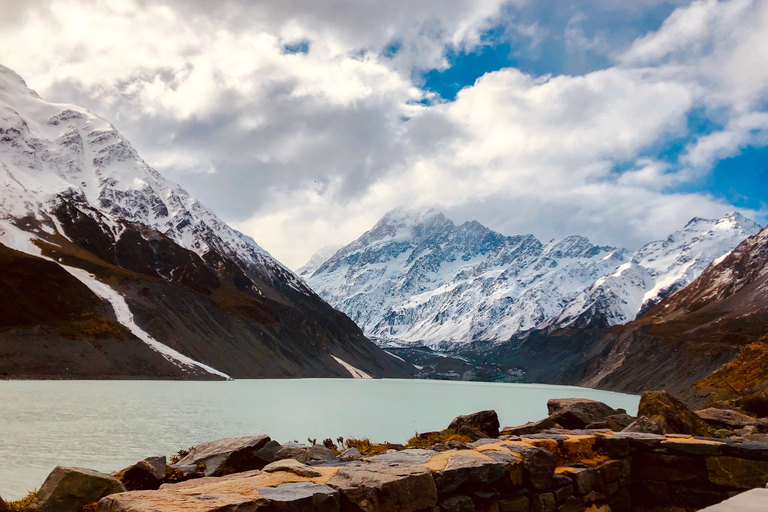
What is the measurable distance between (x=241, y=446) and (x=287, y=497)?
18.8 feet

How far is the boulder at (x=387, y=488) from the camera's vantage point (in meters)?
7.05

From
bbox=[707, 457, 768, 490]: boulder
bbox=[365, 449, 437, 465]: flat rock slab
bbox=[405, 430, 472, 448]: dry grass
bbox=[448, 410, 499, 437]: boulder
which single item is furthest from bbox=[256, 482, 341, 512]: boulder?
bbox=[448, 410, 499, 437]: boulder

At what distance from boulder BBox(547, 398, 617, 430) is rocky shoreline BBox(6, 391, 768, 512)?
82.1 inches

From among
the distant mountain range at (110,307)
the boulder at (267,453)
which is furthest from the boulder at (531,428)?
the distant mountain range at (110,307)

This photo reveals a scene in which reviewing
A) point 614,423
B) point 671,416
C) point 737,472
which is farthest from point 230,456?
point 671,416

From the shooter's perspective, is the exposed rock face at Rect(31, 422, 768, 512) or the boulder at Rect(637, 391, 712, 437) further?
the boulder at Rect(637, 391, 712, 437)

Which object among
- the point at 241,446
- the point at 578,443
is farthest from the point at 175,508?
the point at 578,443

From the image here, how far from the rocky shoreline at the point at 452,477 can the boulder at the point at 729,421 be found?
416cm

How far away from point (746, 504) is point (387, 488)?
13.9ft

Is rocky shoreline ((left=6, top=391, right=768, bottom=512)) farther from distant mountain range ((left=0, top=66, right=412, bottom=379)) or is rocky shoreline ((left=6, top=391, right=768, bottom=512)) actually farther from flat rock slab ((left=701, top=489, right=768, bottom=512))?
distant mountain range ((left=0, top=66, right=412, bottom=379))

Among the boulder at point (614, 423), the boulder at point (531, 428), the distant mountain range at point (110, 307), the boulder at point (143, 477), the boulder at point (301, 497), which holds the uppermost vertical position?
the distant mountain range at point (110, 307)

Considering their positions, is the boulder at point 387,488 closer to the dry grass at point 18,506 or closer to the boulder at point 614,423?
the dry grass at point 18,506

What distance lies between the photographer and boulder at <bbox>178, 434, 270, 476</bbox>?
11148 mm

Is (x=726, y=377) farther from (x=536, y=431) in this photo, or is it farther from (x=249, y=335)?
(x=249, y=335)
